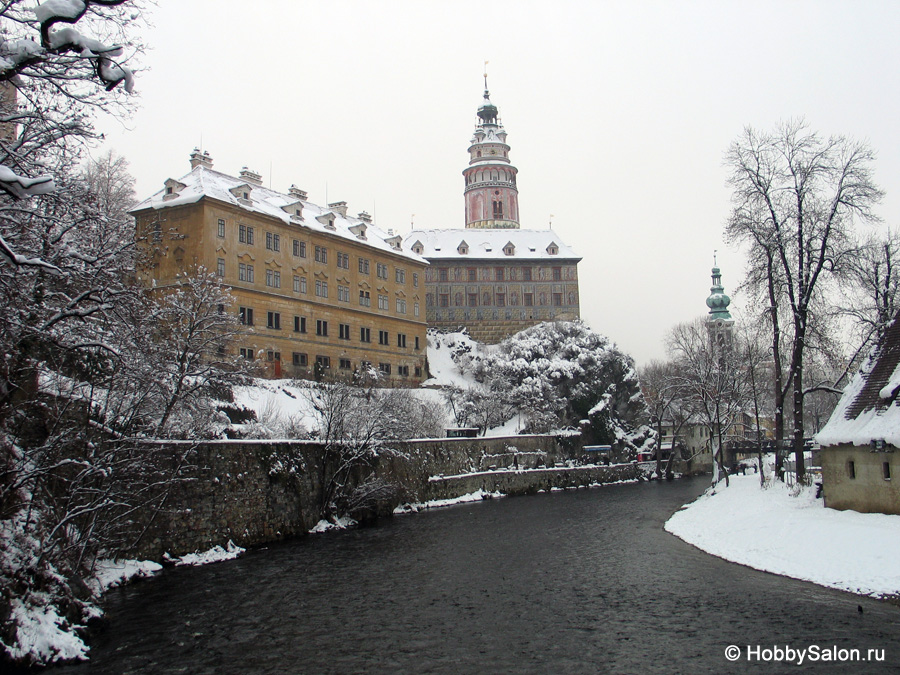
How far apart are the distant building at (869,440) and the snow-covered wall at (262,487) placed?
55.1 feet

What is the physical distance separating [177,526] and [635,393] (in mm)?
46114

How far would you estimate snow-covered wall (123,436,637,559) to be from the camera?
20.5 m

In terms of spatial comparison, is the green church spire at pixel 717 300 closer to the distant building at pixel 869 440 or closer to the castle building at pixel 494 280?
the castle building at pixel 494 280

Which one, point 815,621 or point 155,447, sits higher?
point 155,447

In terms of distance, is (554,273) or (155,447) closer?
(155,447)

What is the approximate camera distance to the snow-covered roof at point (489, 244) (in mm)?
77938

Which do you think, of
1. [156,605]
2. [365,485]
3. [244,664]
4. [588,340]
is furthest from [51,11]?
[588,340]

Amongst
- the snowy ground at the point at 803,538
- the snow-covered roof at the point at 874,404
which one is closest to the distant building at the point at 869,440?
the snow-covered roof at the point at 874,404

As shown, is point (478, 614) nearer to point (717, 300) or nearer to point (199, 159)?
point (199, 159)

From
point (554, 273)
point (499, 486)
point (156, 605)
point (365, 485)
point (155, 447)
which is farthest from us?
point (554, 273)

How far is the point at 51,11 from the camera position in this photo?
6.86 metres

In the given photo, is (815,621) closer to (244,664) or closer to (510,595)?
(510,595)

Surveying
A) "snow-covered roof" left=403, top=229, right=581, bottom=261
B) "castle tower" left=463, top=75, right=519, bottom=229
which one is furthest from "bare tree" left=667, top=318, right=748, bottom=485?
"castle tower" left=463, top=75, right=519, bottom=229

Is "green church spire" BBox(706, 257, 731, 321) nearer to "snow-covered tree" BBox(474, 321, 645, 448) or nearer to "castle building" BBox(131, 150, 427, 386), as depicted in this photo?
"snow-covered tree" BBox(474, 321, 645, 448)
